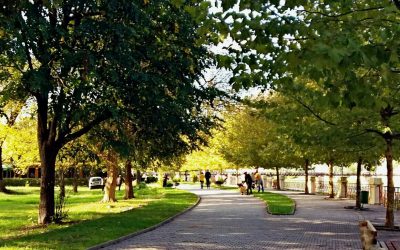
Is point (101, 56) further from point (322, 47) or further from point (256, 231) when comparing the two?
point (322, 47)

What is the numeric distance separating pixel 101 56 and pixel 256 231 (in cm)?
705

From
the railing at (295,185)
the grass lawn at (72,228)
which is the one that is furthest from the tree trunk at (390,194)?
the railing at (295,185)

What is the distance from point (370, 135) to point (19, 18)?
11.3 metres

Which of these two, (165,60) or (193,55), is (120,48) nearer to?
(165,60)

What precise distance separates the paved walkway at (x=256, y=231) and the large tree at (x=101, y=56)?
3738 mm

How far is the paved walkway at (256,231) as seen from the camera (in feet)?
44.4

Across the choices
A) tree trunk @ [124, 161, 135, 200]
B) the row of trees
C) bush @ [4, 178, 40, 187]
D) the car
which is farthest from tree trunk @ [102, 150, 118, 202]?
bush @ [4, 178, 40, 187]

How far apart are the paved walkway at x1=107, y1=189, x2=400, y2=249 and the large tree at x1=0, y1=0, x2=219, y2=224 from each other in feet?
12.3

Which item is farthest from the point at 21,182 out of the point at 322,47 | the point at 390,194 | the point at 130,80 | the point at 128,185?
the point at 322,47

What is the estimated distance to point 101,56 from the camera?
49.4 feet

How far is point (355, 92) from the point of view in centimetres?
625

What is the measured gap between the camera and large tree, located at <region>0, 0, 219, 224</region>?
1371cm

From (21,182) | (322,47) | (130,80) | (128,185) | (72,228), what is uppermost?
(130,80)

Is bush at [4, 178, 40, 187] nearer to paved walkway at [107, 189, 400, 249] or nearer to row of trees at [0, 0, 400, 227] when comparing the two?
paved walkway at [107, 189, 400, 249]
